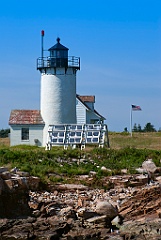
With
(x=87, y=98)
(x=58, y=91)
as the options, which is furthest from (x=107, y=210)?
(x=87, y=98)

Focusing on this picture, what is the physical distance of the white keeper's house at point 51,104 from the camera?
38969 millimetres

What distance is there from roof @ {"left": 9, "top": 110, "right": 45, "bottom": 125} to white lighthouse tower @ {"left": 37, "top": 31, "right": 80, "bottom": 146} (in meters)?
0.41

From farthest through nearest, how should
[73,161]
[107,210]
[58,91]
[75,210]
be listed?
[58,91], [73,161], [75,210], [107,210]

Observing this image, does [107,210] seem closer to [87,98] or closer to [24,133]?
[24,133]

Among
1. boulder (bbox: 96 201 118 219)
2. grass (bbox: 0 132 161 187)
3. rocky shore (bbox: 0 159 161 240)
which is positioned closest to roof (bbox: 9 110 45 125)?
grass (bbox: 0 132 161 187)

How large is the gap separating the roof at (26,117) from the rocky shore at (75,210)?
1468 centimetres

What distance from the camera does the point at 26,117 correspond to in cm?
3991

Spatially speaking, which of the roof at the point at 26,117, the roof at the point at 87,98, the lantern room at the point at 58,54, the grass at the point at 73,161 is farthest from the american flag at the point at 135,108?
the grass at the point at 73,161

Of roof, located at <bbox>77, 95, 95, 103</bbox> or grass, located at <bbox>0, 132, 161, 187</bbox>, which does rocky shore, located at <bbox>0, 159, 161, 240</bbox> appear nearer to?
grass, located at <bbox>0, 132, 161, 187</bbox>

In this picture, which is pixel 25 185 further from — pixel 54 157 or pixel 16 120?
pixel 16 120

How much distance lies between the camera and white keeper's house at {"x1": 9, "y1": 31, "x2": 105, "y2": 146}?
38969 mm

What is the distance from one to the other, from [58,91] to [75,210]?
58.4ft

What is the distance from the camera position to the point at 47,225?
19938 millimetres

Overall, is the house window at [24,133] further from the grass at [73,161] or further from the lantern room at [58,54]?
the grass at [73,161]
